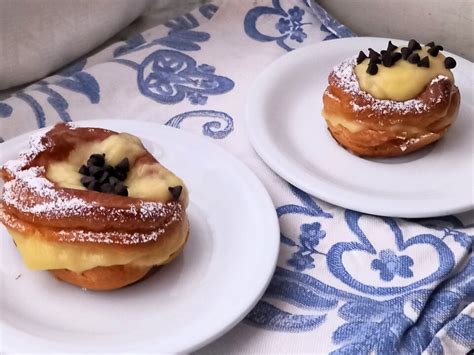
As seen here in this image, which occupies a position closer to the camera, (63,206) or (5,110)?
(63,206)

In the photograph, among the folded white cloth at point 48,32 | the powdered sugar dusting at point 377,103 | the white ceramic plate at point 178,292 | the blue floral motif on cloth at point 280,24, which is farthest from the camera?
the blue floral motif on cloth at point 280,24

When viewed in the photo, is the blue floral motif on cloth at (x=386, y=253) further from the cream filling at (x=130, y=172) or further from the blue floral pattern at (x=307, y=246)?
the cream filling at (x=130, y=172)

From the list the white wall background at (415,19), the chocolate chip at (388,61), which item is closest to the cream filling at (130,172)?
the chocolate chip at (388,61)

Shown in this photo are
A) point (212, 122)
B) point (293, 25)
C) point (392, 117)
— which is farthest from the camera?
point (293, 25)

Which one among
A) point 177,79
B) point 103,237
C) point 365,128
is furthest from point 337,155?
point 103,237

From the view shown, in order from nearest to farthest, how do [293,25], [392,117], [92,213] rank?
1. [92,213]
2. [392,117]
3. [293,25]

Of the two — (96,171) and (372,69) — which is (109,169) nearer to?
(96,171)

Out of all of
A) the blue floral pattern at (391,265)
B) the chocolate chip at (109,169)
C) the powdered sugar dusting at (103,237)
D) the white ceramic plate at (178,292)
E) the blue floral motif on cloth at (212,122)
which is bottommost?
the blue floral motif on cloth at (212,122)

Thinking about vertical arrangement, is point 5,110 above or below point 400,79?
below

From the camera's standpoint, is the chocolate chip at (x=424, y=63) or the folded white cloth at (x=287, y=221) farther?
the chocolate chip at (x=424, y=63)
